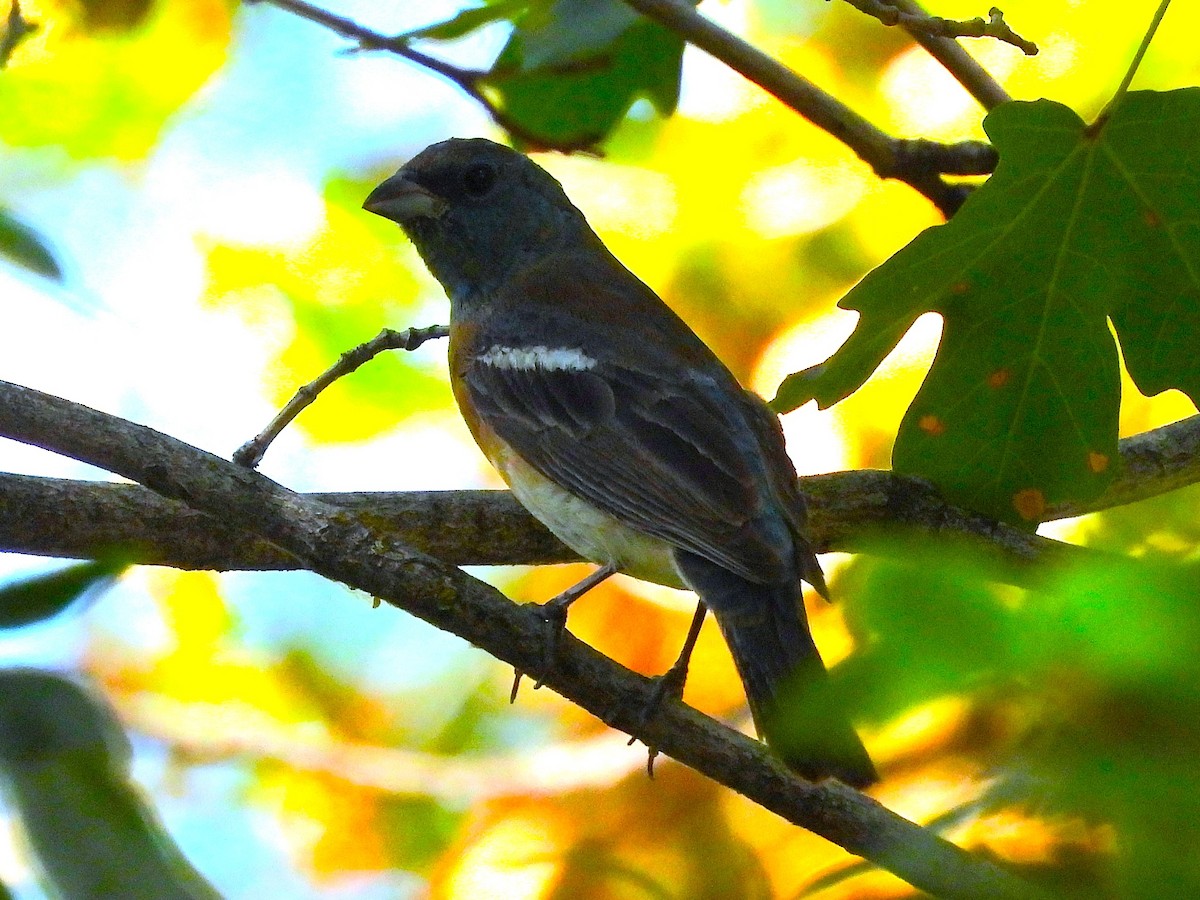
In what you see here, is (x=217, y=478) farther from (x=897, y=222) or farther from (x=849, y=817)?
(x=897, y=222)

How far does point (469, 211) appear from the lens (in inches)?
156

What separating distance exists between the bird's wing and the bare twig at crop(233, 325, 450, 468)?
1.93 ft

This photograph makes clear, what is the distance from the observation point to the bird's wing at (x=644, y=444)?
2.77 m

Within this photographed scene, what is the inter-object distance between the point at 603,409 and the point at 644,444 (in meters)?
0.20

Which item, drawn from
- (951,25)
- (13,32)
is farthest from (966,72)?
(13,32)

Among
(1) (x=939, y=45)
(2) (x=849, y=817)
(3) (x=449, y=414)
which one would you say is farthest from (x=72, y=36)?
(2) (x=849, y=817)

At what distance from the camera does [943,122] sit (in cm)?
430

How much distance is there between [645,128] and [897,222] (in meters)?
0.93

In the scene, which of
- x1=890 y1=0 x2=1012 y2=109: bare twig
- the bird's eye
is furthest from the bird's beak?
x1=890 y1=0 x2=1012 y2=109: bare twig

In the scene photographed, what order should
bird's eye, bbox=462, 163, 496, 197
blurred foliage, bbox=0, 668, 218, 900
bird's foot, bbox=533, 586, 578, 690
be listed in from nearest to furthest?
blurred foliage, bbox=0, 668, 218, 900 < bird's foot, bbox=533, 586, 578, 690 < bird's eye, bbox=462, 163, 496, 197

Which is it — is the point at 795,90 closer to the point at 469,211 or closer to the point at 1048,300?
the point at 1048,300

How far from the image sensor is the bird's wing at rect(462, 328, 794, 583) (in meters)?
2.77

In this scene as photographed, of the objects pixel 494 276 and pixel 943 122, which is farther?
pixel 943 122

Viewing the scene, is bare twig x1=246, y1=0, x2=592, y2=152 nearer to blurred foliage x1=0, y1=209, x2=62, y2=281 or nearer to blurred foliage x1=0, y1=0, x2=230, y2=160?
blurred foliage x1=0, y1=0, x2=230, y2=160
